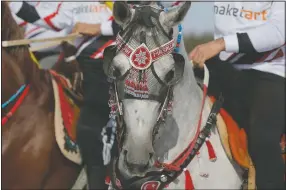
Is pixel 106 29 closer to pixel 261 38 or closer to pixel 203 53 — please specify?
pixel 203 53

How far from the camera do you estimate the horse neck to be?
2.63 meters

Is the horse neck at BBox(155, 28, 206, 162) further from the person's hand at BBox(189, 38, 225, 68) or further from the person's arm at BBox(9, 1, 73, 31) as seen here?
the person's arm at BBox(9, 1, 73, 31)

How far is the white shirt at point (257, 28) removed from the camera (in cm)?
293

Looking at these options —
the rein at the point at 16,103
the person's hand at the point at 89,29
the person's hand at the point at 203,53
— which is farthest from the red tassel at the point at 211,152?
the rein at the point at 16,103

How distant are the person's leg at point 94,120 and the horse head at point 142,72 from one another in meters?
1.10

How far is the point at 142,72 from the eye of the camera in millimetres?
2270

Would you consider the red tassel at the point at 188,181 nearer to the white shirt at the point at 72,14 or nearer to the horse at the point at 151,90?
the horse at the point at 151,90

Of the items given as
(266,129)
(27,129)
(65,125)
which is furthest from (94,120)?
(266,129)

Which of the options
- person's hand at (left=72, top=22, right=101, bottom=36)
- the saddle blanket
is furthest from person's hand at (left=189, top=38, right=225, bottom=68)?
the saddle blanket

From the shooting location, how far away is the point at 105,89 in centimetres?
347

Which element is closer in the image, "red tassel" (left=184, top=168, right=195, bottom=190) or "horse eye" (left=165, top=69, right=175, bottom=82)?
"horse eye" (left=165, top=69, right=175, bottom=82)

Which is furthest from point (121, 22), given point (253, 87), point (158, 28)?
point (253, 87)

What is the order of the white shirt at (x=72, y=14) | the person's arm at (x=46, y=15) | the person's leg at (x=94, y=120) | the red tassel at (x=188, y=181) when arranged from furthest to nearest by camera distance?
1. the person's arm at (x=46, y=15)
2. the white shirt at (x=72, y=14)
3. the person's leg at (x=94, y=120)
4. the red tassel at (x=188, y=181)

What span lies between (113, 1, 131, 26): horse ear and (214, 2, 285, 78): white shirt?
77 cm
